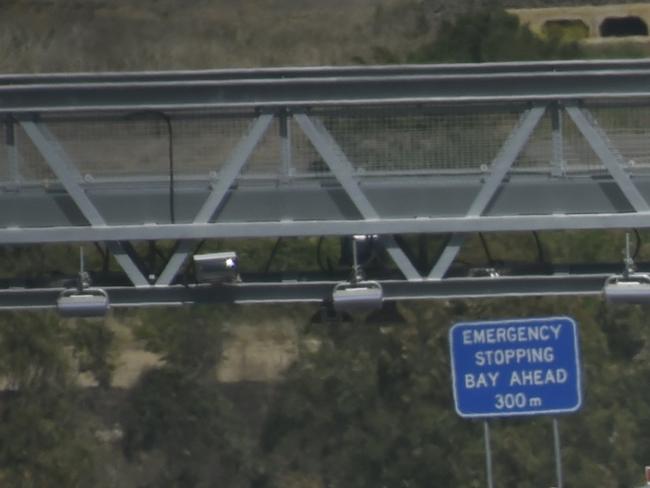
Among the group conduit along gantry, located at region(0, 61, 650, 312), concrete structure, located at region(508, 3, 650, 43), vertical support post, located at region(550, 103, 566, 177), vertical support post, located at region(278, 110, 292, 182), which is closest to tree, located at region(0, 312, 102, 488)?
conduit along gantry, located at region(0, 61, 650, 312)

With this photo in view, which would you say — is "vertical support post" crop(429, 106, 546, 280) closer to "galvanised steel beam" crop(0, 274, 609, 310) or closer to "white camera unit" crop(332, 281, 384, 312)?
"galvanised steel beam" crop(0, 274, 609, 310)

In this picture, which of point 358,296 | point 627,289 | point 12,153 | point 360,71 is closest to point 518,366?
point 358,296

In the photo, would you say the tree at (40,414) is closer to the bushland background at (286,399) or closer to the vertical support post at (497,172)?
the bushland background at (286,399)

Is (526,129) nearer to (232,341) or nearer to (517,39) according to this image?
(232,341)

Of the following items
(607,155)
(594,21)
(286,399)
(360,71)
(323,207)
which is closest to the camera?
(360,71)

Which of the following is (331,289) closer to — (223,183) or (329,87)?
(223,183)

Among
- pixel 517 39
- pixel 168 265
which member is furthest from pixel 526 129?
pixel 517 39
